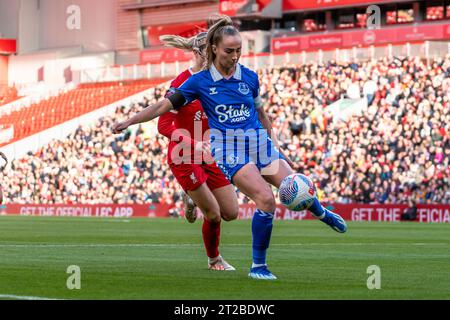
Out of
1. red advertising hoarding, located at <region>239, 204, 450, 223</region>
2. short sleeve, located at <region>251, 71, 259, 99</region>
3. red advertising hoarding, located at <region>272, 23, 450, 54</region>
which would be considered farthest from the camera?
red advertising hoarding, located at <region>272, 23, 450, 54</region>

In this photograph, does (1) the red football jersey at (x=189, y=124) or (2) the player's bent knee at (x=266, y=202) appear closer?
(2) the player's bent knee at (x=266, y=202)

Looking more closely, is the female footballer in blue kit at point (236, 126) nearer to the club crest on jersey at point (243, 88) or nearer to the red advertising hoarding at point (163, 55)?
the club crest on jersey at point (243, 88)

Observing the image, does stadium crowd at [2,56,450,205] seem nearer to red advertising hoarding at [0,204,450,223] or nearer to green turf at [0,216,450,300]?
red advertising hoarding at [0,204,450,223]

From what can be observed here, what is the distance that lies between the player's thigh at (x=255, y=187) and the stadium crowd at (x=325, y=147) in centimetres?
2283

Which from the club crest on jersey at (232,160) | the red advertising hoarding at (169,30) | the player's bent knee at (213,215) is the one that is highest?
the red advertising hoarding at (169,30)

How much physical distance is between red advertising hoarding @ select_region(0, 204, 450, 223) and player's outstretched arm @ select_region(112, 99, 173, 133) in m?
22.8

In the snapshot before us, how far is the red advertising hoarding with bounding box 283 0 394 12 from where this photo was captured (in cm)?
5226

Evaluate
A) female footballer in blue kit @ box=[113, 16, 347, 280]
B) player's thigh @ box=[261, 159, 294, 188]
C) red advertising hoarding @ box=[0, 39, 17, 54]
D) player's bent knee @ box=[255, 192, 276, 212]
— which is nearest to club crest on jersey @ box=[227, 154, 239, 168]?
female footballer in blue kit @ box=[113, 16, 347, 280]

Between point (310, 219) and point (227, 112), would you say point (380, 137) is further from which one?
point (227, 112)

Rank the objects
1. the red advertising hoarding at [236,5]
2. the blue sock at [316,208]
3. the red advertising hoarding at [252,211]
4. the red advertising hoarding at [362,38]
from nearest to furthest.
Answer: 1. the blue sock at [316,208]
2. the red advertising hoarding at [252,211]
3. the red advertising hoarding at [362,38]
4. the red advertising hoarding at [236,5]

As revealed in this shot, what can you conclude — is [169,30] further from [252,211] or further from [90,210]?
[252,211]

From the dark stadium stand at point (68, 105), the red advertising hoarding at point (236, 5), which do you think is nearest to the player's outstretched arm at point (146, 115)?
the dark stadium stand at point (68, 105)

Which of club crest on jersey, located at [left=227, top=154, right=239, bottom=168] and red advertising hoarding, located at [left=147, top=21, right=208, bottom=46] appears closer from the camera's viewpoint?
club crest on jersey, located at [left=227, top=154, right=239, bottom=168]

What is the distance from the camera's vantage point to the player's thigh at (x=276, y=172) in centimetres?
1145
